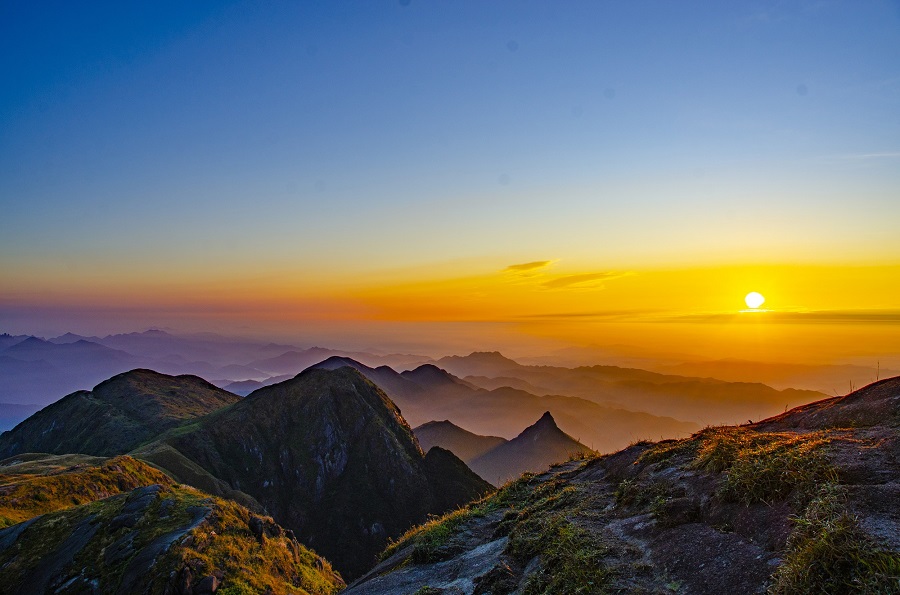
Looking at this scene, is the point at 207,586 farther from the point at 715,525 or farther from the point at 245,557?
the point at 715,525

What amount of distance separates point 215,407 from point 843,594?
144660 millimetres

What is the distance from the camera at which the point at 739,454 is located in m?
9.34

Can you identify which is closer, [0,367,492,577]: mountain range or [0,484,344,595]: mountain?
[0,484,344,595]: mountain

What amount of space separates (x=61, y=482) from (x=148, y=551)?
2746 centimetres

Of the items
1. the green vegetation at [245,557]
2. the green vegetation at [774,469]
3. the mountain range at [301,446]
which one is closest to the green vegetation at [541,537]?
the green vegetation at [774,469]

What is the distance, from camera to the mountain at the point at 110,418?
88875 millimetres

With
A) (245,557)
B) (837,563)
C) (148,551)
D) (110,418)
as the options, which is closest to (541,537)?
(837,563)

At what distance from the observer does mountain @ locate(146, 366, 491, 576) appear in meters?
95.0

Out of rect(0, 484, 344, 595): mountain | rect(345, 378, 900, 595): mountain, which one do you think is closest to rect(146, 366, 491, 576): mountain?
rect(0, 484, 344, 595): mountain

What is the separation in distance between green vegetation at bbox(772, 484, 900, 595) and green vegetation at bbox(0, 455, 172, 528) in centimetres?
4530

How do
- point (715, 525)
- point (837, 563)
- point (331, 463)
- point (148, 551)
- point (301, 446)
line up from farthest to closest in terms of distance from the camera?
point (301, 446) → point (331, 463) → point (148, 551) → point (715, 525) → point (837, 563)

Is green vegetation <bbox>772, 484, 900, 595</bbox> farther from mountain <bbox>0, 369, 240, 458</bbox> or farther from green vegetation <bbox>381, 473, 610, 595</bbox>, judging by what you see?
mountain <bbox>0, 369, 240, 458</bbox>

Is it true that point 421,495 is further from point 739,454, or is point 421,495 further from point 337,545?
point 739,454

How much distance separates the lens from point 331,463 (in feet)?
358
